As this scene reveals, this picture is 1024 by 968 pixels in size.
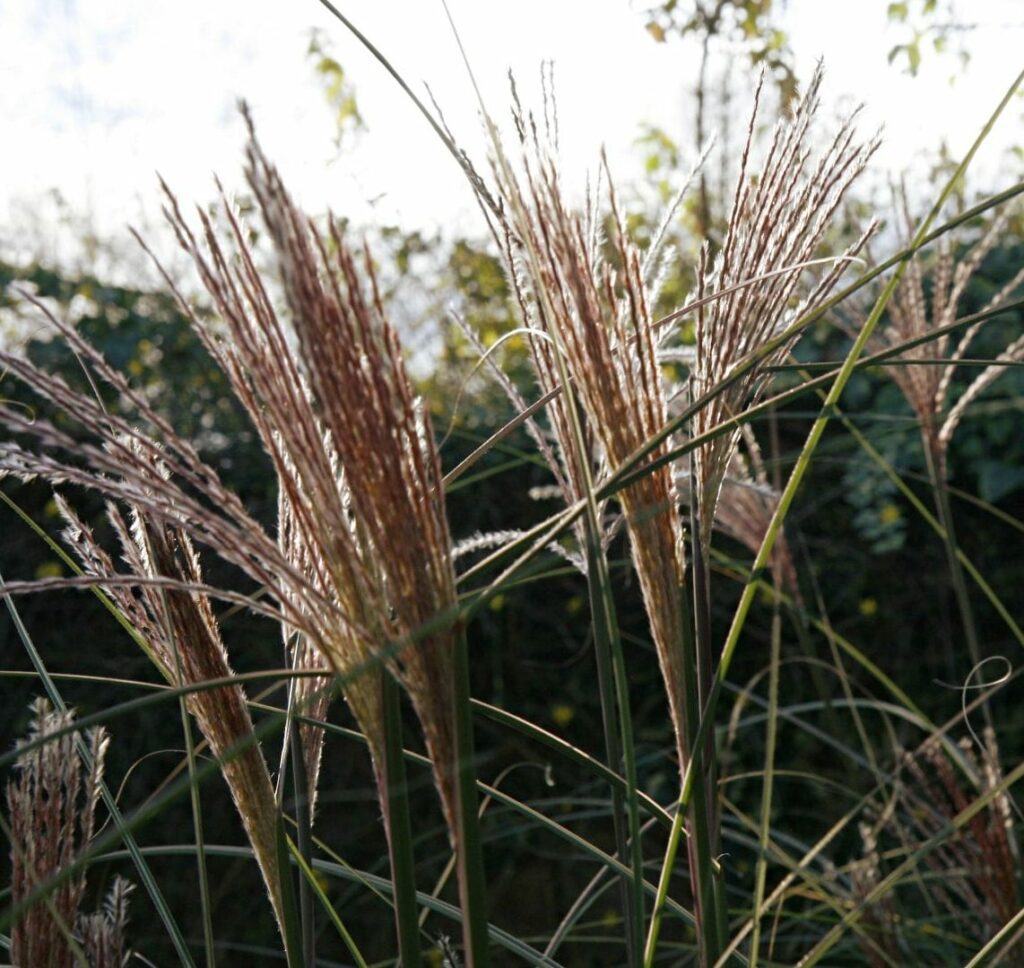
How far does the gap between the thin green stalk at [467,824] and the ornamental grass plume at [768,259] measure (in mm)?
356

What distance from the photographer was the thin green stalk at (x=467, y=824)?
2.26ft

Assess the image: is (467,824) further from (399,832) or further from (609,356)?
(609,356)

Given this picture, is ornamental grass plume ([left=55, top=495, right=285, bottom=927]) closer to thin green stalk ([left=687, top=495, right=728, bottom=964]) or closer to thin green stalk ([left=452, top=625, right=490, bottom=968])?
thin green stalk ([left=452, top=625, right=490, bottom=968])

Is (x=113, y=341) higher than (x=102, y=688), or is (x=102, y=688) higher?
(x=113, y=341)

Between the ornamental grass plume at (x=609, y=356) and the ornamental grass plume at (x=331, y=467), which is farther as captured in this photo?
the ornamental grass plume at (x=609, y=356)

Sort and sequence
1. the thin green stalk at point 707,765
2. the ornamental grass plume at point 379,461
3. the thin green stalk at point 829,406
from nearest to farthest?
the ornamental grass plume at point 379,461
the thin green stalk at point 829,406
the thin green stalk at point 707,765

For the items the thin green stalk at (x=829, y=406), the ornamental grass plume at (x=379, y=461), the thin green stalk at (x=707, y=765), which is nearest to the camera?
the ornamental grass plume at (x=379, y=461)

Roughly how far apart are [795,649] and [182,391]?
7.82 ft

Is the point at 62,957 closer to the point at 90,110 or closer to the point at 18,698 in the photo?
the point at 18,698

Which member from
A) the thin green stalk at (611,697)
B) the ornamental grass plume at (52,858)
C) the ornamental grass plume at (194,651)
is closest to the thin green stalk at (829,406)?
the thin green stalk at (611,697)

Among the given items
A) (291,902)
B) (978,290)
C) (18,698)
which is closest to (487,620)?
(18,698)

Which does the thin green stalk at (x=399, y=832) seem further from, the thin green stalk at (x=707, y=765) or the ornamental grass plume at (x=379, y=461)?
the thin green stalk at (x=707, y=765)

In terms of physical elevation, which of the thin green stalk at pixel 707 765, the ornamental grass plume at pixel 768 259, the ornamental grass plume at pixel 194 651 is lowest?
the thin green stalk at pixel 707 765

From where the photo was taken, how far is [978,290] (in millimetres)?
4211
